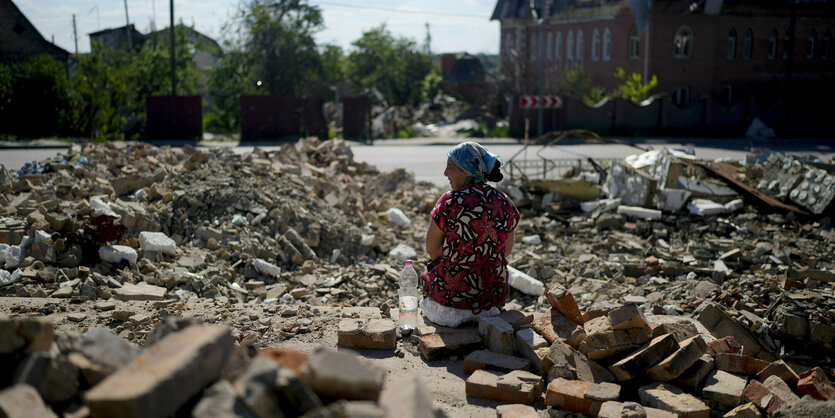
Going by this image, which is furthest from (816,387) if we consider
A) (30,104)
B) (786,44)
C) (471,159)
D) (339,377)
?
(786,44)

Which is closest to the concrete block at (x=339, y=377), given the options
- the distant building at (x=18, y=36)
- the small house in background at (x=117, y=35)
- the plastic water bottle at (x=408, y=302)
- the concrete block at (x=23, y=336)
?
the concrete block at (x=23, y=336)

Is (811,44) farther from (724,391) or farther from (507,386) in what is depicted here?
(507,386)

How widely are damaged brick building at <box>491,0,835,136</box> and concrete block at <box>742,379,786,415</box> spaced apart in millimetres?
25339

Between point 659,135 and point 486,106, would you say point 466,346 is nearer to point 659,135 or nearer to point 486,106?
point 659,135

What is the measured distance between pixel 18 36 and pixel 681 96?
32377 mm

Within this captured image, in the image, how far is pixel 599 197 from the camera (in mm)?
10250

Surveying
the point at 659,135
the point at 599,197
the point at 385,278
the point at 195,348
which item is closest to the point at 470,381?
the point at 195,348

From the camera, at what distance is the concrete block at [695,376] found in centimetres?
364

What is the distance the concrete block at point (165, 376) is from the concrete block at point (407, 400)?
0.57 meters

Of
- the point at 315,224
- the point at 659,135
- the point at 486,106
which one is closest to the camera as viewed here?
the point at 315,224

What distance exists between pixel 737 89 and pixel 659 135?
7.69 m

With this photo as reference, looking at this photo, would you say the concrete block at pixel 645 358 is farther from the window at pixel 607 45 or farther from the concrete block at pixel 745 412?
the window at pixel 607 45

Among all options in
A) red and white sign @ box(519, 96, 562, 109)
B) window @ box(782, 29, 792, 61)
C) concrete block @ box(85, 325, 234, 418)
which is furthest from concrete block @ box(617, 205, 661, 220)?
window @ box(782, 29, 792, 61)

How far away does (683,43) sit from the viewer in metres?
30.8
